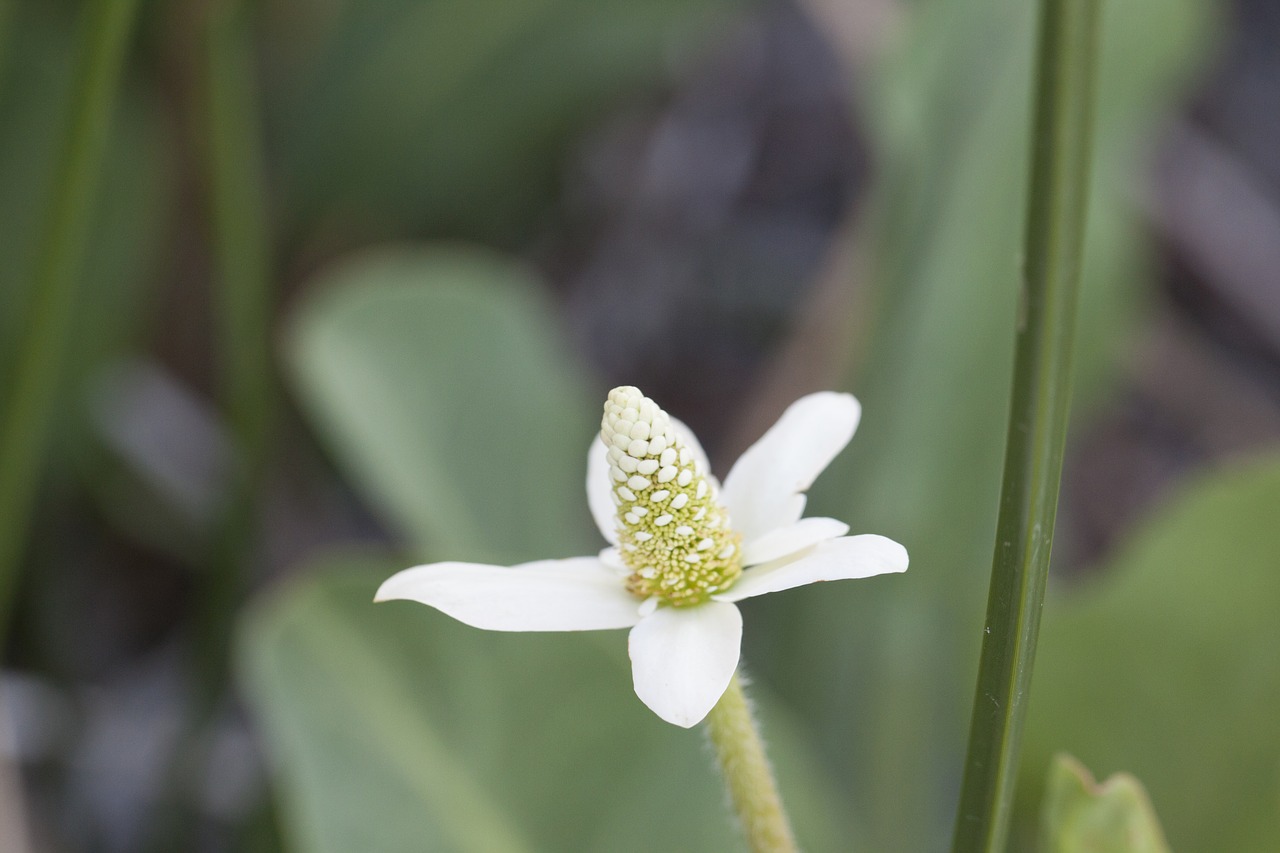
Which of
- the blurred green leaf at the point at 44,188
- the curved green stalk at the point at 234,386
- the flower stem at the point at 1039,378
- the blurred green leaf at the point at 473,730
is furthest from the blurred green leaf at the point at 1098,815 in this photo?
the blurred green leaf at the point at 44,188

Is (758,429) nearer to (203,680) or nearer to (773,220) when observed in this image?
(773,220)

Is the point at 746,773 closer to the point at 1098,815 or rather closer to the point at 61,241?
the point at 1098,815

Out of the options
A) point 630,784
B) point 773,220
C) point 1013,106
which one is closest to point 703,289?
point 773,220

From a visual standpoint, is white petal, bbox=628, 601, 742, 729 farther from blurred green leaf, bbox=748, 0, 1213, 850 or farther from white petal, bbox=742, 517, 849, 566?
blurred green leaf, bbox=748, 0, 1213, 850

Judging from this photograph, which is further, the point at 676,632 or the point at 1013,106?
the point at 1013,106

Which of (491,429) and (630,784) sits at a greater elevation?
(491,429)

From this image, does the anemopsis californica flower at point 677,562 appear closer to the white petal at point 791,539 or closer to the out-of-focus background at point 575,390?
the white petal at point 791,539

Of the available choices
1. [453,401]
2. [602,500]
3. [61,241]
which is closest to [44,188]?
[453,401]
